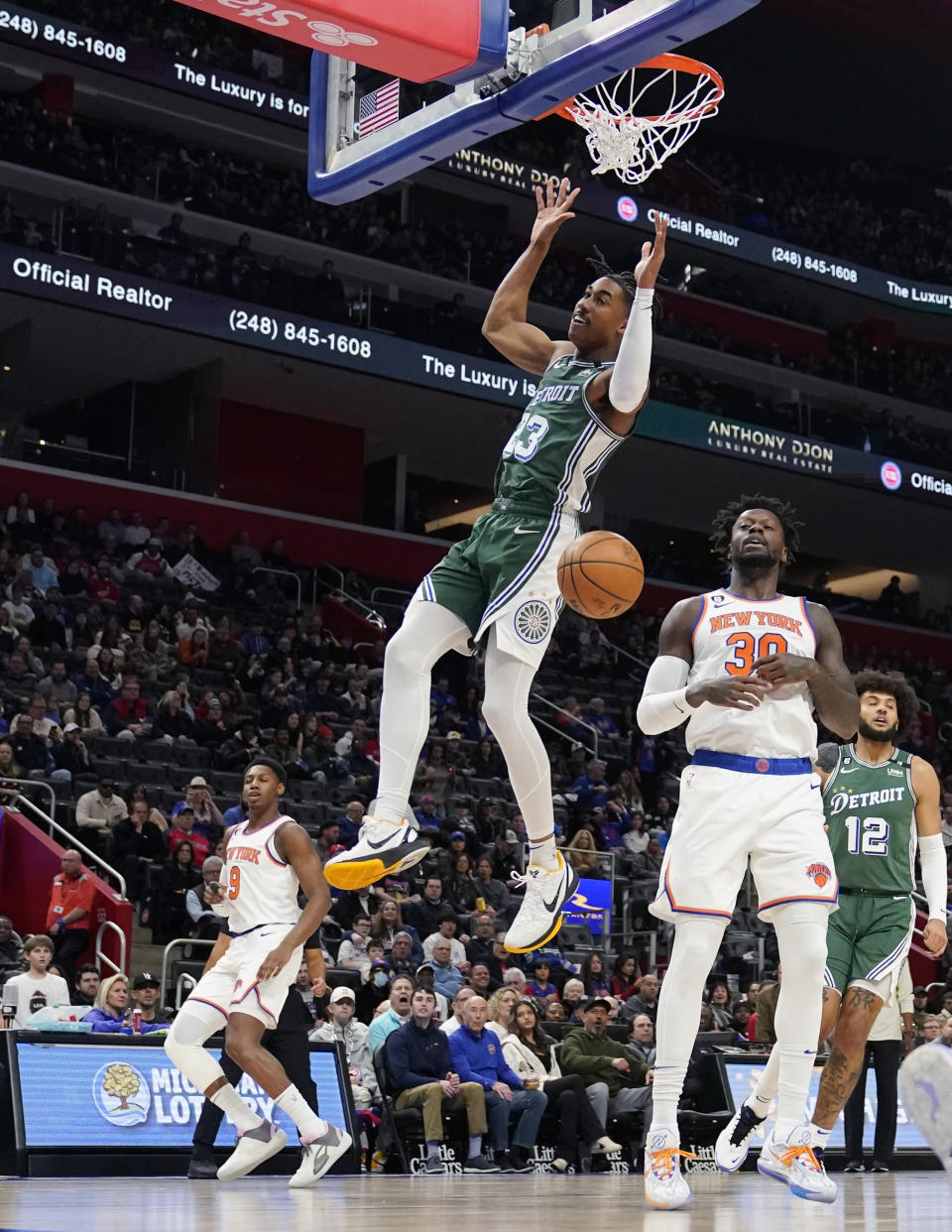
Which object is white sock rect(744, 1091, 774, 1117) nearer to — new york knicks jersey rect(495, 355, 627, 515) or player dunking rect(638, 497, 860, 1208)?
player dunking rect(638, 497, 860, 1208)

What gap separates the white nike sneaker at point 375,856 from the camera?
19.8ft

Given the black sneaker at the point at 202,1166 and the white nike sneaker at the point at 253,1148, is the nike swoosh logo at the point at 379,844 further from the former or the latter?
the black sneaker at the point at 202,1166

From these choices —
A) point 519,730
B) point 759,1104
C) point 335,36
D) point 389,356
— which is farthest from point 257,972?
point 389,356

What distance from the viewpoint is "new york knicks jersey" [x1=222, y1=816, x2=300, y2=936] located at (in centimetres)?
898

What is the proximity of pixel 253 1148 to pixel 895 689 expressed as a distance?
4.18 meters

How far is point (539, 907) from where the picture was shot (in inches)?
267

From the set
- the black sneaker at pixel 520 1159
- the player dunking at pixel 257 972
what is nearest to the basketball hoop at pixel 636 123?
the player dunking at pixel 257 972

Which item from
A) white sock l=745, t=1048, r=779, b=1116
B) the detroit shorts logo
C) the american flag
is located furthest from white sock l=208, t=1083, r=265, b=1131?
the american flag

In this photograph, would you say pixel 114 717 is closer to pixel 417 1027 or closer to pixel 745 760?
pixel 417 1027

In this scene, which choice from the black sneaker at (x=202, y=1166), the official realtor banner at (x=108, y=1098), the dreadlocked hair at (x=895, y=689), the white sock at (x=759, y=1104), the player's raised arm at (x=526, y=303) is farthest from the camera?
the official realtor banner at (x=108, y=1098)

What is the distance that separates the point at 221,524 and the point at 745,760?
2098 centimetres

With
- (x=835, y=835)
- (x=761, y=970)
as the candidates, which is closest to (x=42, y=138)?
(x=761, y=970)

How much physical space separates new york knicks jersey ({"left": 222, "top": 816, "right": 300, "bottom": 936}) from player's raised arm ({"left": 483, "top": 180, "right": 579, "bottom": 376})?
3273 millimetres

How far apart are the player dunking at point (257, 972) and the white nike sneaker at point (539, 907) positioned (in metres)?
2.10
